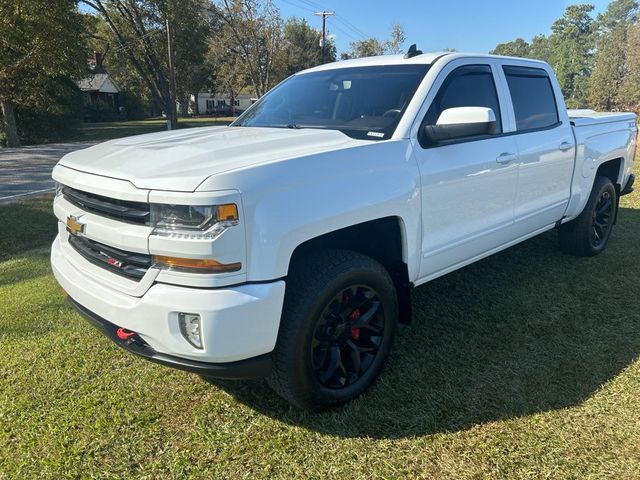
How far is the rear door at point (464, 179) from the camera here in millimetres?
2984

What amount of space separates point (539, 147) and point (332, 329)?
2.48 m

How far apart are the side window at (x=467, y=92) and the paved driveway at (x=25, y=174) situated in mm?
8316

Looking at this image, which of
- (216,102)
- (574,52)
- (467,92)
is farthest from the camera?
(574,52)

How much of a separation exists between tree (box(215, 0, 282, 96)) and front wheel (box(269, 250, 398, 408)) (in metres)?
34.8

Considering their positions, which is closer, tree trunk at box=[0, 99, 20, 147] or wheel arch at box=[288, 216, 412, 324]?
wheel arch at box=[288, 216, 412, 324]

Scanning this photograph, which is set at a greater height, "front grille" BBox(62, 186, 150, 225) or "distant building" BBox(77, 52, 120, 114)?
"distant building" BBox(77, 52, 120, 114)

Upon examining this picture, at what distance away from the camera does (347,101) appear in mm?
3396

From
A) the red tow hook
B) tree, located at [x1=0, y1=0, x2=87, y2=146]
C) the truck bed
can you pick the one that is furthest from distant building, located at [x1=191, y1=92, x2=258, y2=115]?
the red tow hook

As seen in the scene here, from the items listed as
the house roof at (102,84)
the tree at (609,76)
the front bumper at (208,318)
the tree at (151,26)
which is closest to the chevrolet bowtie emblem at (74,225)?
the front bumper at (208,318)

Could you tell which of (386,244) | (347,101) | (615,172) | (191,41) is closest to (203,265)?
(386,244)

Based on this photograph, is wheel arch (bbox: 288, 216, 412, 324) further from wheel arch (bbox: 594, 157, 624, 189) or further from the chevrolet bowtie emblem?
wheel arch (bbox: 594, 157, 624, 189)

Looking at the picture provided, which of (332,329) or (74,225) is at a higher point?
(74,225)

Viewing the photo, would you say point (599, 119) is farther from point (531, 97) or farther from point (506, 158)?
point (506, 158)

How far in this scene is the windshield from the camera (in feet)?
10.1
